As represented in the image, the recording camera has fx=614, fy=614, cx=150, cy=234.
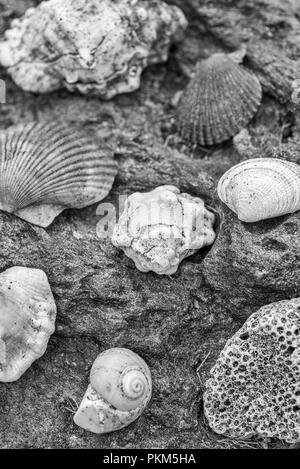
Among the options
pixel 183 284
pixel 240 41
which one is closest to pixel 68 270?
pixel 183 284

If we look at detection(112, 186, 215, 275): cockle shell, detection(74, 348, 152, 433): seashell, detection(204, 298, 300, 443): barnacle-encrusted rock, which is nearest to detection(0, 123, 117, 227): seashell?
detection(112, 186, 215, 275): cockle shell

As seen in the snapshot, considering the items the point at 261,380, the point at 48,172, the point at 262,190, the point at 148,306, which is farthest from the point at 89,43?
the point at 261,380

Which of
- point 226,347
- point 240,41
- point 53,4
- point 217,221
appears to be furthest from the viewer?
point 240,41

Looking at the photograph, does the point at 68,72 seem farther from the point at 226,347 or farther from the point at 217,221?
the point at 226,347

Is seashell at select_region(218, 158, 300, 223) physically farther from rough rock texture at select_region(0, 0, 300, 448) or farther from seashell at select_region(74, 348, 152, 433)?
seashell at select_region(74, 348, 152, 433)

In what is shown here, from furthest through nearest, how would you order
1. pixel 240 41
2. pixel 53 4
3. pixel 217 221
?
pixel 240 41, pixel 53 4, pixel 217 221

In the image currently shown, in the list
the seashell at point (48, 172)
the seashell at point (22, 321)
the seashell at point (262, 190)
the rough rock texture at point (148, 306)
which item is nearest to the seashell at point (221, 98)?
the rough rock texture at point (148, 306)

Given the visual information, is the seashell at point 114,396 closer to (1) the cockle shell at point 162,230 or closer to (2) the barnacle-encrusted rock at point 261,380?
(2) the barnacle-encrusted rock at point 261,380
